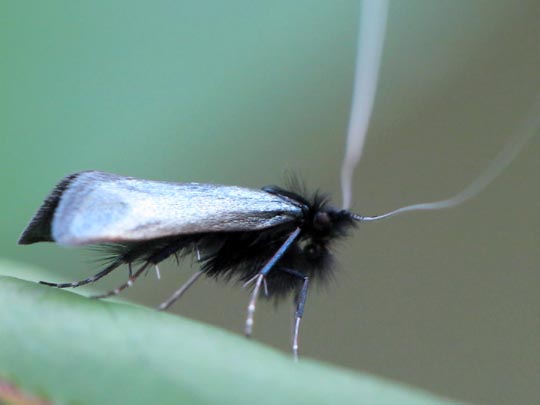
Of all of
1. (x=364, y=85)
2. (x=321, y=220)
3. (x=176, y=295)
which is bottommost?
(x=176, y=295)

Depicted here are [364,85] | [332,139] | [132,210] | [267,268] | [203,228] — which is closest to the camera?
[132,210]

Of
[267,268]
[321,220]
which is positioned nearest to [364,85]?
[321,220]

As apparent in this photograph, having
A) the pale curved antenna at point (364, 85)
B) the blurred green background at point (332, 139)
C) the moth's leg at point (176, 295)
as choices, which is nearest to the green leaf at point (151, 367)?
the blurred green background at point (332, 139)

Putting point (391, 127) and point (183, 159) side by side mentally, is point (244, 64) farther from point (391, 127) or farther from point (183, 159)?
point (391, 127)

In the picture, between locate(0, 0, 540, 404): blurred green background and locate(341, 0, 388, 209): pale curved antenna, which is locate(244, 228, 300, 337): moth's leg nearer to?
locate(341, 0, 388, 209): pale curved antenna

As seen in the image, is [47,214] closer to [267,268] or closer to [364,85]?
[267,268]

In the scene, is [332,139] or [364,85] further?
[332,139]
